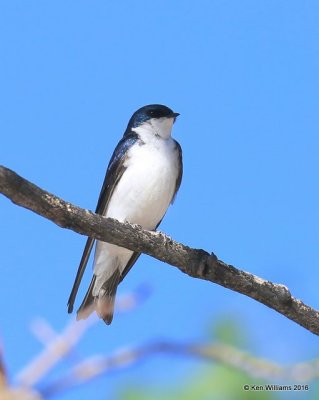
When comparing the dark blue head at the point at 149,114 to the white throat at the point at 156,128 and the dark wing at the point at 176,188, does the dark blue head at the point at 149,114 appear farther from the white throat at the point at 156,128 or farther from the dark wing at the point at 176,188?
the dark wing at the point at 176,188

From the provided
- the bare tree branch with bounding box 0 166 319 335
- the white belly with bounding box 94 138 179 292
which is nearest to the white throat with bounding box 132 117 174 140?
the white belly with bounding box 94 138 179 292

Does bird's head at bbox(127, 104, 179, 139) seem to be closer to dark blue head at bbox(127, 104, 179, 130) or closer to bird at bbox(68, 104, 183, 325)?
dark blue head at bbox(127, 104, 179, 130)

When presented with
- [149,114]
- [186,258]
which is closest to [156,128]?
[149,114]

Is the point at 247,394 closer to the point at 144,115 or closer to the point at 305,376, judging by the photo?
the point at 305,376

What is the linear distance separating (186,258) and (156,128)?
268cm

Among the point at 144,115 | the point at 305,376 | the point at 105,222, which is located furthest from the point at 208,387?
the point at 144,115

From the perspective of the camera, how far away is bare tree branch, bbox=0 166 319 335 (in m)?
2.88

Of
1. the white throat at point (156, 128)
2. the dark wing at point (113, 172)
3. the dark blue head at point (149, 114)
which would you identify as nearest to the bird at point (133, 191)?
the dark wing at point (113, 172)

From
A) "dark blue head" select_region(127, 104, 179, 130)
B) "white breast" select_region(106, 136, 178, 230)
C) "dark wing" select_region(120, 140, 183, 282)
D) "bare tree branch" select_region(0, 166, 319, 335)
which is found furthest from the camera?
"dark blue head" select_region(127, 104, 179, 130)

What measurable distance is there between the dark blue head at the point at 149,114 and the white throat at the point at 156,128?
76 mm

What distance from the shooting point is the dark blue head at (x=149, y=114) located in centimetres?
600

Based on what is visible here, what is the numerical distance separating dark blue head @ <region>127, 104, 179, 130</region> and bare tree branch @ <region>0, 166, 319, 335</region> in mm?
2850

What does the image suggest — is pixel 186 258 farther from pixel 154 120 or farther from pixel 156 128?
pixel 154 120

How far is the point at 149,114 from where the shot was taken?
239 inches
